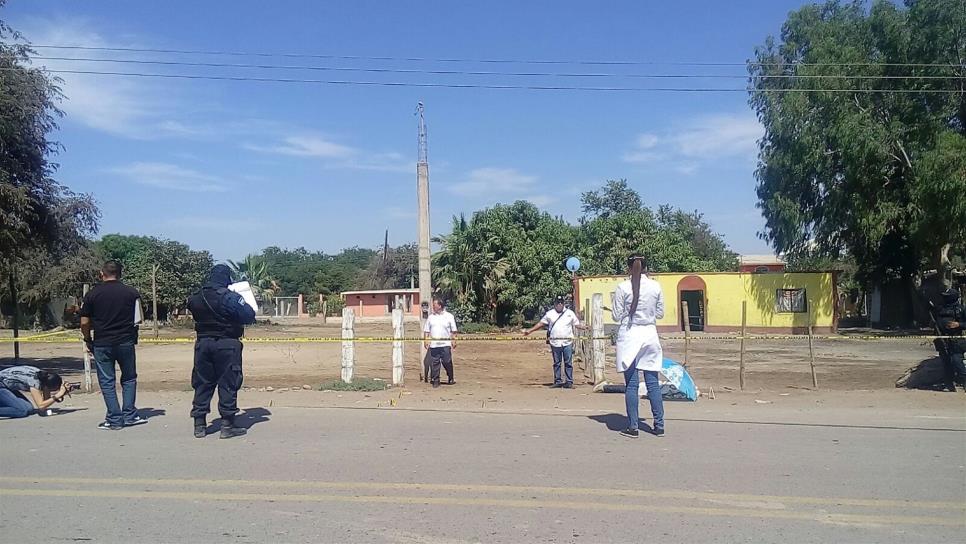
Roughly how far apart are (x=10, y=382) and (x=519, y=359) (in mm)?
17100

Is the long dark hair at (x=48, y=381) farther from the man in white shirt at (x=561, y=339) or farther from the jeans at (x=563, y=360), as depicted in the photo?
the jeans at (x=563, y=360)

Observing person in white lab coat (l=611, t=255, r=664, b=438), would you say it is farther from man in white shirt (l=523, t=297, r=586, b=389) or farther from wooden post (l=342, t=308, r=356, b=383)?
wooden post (l=342, t=308, r=356, b=383)

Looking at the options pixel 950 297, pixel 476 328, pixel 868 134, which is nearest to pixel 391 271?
pixel 476 328

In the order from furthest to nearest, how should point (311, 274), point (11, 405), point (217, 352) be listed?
point (311, 274), point (11, 405), point (217, 352)

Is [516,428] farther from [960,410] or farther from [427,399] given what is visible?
[960,410]

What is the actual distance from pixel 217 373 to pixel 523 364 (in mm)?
15456

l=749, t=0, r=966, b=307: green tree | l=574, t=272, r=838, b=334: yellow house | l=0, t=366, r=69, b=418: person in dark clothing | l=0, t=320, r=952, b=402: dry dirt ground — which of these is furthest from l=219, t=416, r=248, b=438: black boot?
l=574, t=272, r=838, b=334: yellow house

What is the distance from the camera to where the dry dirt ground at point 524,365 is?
50.1 ft

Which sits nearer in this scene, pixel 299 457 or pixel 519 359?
pixel 299 457

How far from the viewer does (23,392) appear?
9.62m

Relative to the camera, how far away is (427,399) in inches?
456

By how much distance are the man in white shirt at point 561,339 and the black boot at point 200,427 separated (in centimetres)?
669

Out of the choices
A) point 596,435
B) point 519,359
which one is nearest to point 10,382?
point 596,435

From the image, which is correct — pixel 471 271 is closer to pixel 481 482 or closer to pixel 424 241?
pixel 424 241
